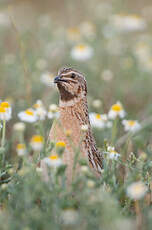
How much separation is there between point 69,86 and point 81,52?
357 cm

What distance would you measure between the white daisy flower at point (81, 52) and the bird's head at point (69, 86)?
11.0 ft

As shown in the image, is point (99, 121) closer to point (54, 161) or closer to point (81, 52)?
point (54, 161)

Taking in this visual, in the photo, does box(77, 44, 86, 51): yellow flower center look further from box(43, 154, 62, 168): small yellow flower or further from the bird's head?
box(43, 154, 62, 168): small yellow flower

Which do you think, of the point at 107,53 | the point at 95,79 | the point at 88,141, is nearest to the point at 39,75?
the point at 95,79

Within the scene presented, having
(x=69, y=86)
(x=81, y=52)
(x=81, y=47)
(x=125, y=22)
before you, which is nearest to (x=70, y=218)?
(x=69, y=86)

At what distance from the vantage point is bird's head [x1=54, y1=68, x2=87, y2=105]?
4.47 m

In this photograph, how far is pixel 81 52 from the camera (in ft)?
26.2

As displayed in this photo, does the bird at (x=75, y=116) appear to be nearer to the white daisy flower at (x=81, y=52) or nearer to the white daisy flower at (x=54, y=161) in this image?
the white daisy flower at (x=54, y=161)

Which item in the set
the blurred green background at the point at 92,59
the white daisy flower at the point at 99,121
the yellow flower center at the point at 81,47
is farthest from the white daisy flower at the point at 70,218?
the yellow flower center at the point at 81,47

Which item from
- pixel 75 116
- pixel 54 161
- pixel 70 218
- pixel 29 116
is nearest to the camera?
pixel 70 218

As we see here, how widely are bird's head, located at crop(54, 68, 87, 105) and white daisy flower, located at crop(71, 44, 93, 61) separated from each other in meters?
3.34

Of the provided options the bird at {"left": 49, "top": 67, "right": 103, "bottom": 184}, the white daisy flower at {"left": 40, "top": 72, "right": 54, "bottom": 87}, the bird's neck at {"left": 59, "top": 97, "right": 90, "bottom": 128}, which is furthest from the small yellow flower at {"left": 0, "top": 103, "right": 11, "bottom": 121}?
the white daisy flower at {"left": 40, "top": 72, "right": 54, "bottom": 87}

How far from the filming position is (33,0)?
12.5 meters

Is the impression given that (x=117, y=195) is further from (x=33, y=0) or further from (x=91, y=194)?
(x=33, y=0)
